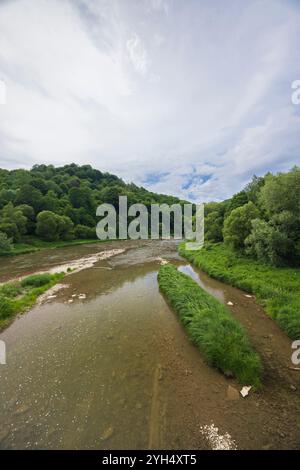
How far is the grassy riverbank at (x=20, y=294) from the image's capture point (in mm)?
11906

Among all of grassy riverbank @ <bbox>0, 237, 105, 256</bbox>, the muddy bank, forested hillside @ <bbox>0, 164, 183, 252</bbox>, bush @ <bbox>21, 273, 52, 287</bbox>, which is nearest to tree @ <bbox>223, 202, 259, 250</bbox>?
the muddy bank

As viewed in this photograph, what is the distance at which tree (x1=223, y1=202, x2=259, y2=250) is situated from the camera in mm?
24391

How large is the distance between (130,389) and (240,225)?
2270cm

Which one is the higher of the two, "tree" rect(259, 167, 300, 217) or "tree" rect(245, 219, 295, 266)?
"tree" rect(259, 167, 300, 217)

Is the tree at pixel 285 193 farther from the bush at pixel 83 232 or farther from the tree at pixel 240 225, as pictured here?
the bush at pixel 83 232

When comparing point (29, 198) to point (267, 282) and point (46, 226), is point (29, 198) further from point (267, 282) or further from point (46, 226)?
point (267, 282)

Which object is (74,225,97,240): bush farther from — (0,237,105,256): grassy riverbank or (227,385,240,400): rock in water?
(227,385,240,400): rock in water

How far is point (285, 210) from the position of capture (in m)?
19.8

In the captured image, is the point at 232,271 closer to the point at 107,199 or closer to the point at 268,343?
the point at 268,343

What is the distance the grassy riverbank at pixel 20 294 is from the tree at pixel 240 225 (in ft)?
67.9

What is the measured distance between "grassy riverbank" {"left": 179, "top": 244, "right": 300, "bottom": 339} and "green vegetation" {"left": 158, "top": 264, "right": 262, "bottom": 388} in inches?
117

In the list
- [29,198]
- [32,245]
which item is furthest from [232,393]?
[29,198]

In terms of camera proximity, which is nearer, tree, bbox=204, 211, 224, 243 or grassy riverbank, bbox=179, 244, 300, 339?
grassy riverbank, bbox=179, 244, 300, 339
